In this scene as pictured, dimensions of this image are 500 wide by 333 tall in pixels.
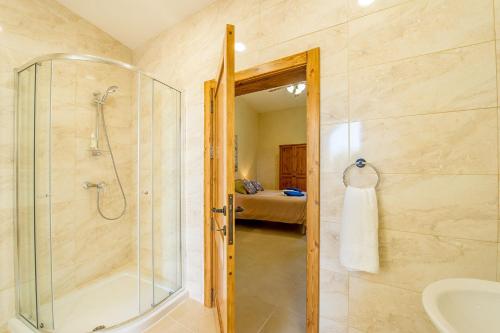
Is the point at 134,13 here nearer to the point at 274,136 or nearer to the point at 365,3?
the point at 365,3

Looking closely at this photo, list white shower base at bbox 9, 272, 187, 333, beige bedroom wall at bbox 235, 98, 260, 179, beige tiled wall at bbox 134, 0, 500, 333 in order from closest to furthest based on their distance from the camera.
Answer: beige tiled wall at bbox 134, 0, 500, 333 → white shower base at bbox 9, 272, 187, 333 → beige bedroom wall at bbox 235, 98, 260, 179

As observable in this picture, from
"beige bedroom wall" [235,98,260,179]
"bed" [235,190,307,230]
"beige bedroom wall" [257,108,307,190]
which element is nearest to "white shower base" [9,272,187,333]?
"bed" [235,190,307,230]

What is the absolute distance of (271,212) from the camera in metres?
4.07

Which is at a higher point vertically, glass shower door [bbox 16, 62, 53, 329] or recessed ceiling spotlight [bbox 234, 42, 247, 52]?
recessed ceiling spotlight [bbox 234, 42, 247, 52]

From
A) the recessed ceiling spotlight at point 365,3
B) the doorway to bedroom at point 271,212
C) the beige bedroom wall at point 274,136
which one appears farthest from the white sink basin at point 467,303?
the beige bedroom wall at point 274,136

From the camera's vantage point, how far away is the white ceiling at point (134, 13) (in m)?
1.79

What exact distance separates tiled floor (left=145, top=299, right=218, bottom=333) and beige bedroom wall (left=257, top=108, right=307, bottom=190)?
4980 mm

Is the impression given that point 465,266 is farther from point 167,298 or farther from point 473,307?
point 167,298

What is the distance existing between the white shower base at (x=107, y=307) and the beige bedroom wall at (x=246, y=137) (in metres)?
3.93

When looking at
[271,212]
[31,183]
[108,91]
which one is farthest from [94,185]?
[271,212]

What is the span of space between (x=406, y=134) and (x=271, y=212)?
325cm

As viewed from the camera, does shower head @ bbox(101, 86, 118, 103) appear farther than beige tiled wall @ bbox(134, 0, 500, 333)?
Yes

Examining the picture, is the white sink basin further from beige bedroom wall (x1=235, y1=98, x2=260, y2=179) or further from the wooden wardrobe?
the wooden wardrobe

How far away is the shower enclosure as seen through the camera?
1558mm
